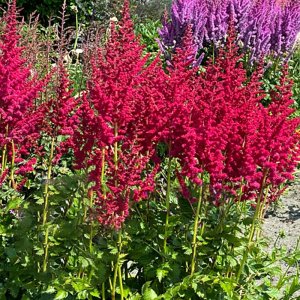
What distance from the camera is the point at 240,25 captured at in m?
7.71

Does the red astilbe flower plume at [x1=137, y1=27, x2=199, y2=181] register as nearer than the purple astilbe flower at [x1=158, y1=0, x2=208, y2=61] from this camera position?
Yes

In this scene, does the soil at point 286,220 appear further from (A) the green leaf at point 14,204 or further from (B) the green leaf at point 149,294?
(A) the green leaf at point 14,204

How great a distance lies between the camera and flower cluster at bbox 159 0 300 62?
723cm

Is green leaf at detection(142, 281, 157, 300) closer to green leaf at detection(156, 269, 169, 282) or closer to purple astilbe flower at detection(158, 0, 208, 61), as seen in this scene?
green leaf at detection(156, 269, 169, 282)

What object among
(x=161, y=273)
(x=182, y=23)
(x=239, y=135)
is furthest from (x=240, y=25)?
(x=161, y=273)

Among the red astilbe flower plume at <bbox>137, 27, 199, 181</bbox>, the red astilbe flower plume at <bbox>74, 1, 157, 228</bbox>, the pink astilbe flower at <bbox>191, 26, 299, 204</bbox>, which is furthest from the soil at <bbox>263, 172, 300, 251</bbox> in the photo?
the red astilbe flower plume at <bbox>74, 1, 157, 228</bbox>

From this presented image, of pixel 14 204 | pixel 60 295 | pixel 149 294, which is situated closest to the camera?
pixel 60 295

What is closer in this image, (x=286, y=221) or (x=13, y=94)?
(x=13, y=94)

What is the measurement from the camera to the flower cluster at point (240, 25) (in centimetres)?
723

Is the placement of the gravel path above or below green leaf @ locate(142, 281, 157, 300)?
below

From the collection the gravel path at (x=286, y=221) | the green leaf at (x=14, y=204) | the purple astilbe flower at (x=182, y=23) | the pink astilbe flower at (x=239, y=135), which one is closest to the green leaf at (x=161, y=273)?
the pink astilbe flower at (x=239, y=135)

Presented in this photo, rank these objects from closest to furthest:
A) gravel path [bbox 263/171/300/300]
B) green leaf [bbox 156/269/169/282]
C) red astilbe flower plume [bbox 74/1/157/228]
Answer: red astilbe flower plume [bbox 74/1/157/228] < green leaf [bbox 156/269/169/282] < gravel path [bbox 263/171/300/300]

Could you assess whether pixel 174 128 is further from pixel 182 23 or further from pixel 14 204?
pixel 182 23

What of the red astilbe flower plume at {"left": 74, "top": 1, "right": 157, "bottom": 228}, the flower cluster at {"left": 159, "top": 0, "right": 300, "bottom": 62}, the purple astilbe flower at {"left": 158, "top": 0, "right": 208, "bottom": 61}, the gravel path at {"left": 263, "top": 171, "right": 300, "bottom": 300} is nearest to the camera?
the red astilbe flower plume at {"left": 74, "top": 1, "right": 157, "bottom": 228}
